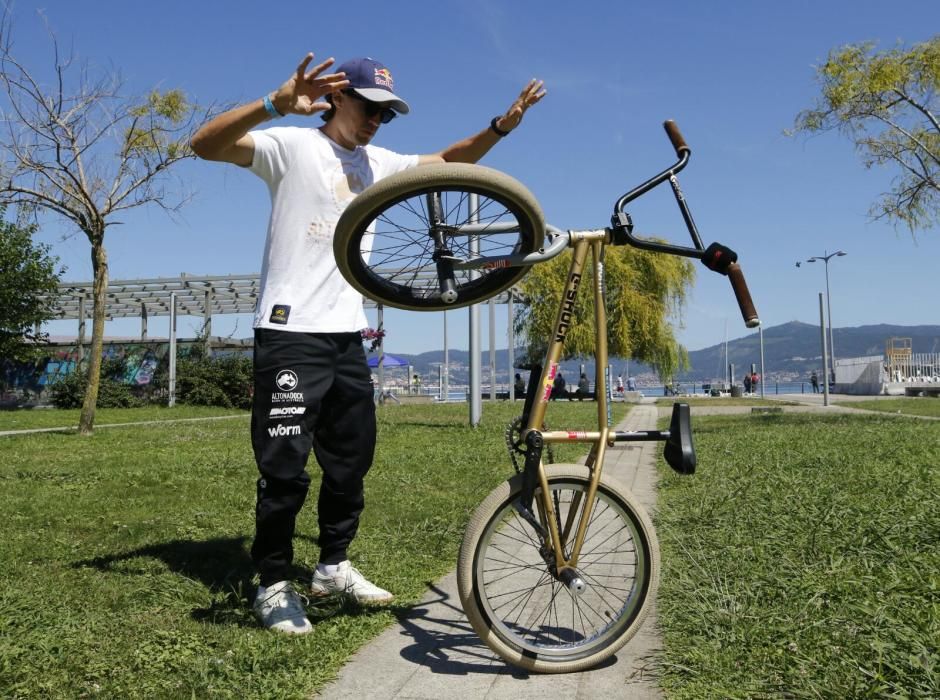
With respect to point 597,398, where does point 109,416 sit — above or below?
below

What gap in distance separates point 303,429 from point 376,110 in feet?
Result: 4.58

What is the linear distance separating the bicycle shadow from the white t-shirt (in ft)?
4.37

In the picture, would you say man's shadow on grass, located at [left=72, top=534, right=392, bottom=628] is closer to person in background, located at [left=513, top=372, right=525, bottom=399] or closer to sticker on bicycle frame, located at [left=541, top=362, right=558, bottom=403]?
sticker on bicycle frame, located at [left=541, top=362, right=558, bottom=403]

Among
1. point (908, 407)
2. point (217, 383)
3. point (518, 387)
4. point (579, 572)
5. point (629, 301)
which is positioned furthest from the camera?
point (629, 301)

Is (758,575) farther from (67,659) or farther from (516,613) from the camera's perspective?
(67,659)

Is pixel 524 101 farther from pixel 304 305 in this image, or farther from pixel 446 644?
pixel 446 644

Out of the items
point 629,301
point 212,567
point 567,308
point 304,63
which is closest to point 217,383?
point 629,301

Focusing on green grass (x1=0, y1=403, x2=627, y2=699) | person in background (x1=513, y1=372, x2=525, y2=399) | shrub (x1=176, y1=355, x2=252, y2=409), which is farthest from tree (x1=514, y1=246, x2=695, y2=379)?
green grass (x1=0, y1=403, x2=627, y2=699)

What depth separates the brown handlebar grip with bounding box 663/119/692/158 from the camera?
3.16 m

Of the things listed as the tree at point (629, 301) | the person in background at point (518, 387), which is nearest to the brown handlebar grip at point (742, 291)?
the person in background at point (518, 387)

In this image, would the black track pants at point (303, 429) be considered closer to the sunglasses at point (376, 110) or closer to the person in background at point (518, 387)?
the sunglasses at point (376, 110)

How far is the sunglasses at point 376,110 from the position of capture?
3389 mm

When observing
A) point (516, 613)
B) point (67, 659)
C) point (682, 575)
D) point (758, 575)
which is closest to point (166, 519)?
point (67, 659)

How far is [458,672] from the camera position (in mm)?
2912
